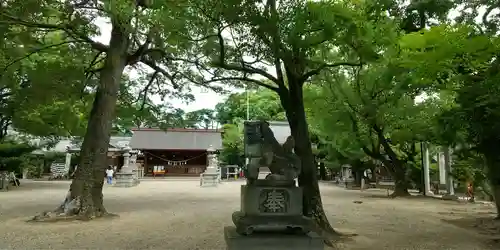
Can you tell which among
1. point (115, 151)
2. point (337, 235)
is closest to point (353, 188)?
point (337, 235)

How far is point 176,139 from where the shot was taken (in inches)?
1656

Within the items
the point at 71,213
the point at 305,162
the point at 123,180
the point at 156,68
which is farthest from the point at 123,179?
the point at 305,162

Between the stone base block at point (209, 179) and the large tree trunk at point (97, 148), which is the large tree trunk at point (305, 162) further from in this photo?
the stone base block at point (209, 179)

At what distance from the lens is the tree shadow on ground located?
29.0 ft

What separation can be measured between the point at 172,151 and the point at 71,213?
30588mm

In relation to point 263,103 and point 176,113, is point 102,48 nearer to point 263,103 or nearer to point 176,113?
point 176,113

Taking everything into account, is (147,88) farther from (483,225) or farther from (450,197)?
(450,197)

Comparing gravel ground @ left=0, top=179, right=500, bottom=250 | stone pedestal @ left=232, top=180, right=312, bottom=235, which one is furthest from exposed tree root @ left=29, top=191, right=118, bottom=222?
stone pedestal @ left=232, top=180, right=312, bottom=235

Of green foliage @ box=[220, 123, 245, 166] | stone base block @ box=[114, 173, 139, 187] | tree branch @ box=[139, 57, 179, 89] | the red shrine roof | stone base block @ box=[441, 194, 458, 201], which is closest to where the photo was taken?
tree branch @ box=[139, 57, 179, 89]

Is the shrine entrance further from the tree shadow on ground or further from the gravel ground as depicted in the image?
the tree shadow on ground

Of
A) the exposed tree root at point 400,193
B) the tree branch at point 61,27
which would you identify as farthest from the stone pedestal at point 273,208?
the exposed tree root at point 400,193

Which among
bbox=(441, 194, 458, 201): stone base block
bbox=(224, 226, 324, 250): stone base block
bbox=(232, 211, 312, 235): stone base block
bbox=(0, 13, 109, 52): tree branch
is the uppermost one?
bbox=(0, 13, 109, 52): tree branch

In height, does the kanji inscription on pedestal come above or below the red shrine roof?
below

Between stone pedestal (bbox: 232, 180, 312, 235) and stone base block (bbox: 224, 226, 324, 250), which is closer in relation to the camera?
stone base block (bbox: 224, 226, 324, 250)
